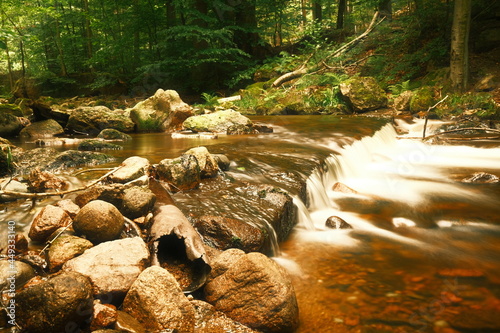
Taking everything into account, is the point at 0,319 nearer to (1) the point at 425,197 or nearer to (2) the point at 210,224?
(2) the point at 210,224

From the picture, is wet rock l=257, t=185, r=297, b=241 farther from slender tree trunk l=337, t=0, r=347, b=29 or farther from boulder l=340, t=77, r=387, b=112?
slender tree trunk l=337, t=0, r=347, b=29

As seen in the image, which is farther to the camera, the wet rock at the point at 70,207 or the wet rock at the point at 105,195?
the wet rock at the point at 105,195

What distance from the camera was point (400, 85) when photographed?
45.1 feet

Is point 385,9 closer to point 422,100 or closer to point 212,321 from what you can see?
point 422,100

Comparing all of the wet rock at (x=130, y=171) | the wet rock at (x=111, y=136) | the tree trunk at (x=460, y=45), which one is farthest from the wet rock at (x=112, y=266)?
the tree trunk at (x=460, y=45)

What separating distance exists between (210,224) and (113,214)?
1074mm

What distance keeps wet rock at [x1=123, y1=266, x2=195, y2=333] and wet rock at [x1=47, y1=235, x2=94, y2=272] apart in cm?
80

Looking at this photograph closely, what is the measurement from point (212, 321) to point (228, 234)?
1.17 meters

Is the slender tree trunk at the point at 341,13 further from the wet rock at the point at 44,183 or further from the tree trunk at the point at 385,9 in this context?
the wet rock at the point at 44,183

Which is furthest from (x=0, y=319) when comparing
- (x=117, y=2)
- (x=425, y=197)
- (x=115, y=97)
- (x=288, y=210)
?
(x=117, y=2)

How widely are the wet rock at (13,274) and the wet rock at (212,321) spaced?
1400 millimetres

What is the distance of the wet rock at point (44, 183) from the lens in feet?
15.1

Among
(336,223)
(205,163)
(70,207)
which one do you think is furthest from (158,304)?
(336,223)

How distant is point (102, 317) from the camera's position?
232cm
